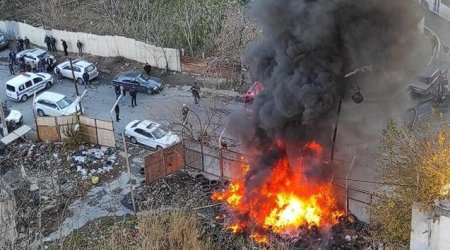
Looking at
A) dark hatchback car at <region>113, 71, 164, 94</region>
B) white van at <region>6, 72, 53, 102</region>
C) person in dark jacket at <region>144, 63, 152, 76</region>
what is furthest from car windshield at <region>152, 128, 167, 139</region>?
white van at <region>6, 72, 53, 102</region>

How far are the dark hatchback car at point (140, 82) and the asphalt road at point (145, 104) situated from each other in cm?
33

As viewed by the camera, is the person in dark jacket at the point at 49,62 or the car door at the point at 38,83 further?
the person in dark jacket at the point at 49,62

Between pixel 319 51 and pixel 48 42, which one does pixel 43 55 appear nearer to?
pixel 48 42

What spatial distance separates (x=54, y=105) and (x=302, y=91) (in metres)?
15.1

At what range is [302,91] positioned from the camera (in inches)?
835

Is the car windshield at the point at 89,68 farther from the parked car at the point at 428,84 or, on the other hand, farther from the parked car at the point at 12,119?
the parked car at the point at 428,84

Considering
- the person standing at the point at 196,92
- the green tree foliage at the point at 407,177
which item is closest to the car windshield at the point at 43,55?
the person standing at the point at 196,92

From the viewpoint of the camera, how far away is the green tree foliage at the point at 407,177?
690 inches

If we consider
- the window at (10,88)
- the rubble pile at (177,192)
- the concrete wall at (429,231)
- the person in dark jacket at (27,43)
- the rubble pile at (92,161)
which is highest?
the person in dark jacket at (27,43)

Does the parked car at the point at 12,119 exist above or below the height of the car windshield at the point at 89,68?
below

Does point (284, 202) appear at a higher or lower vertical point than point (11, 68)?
lower

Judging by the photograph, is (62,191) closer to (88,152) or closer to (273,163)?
(88,152)

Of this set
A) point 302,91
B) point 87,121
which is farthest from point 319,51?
point 87,121

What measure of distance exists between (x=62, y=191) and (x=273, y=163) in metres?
9.03
